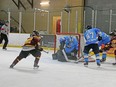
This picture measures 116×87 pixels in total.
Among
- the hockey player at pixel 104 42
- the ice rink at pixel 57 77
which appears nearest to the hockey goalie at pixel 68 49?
the hockey player at pixel 104 42

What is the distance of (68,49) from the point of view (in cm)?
998

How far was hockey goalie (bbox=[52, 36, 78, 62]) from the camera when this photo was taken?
9984 millimetres

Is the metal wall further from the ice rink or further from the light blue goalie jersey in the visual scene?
the ice rink

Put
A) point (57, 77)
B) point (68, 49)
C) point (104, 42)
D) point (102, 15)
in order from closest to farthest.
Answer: point (57, 77), point (104, 42), point (68, 49), point (102, 15)

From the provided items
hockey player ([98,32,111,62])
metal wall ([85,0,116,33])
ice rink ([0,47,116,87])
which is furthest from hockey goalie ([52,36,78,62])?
metal wall ([85,0,116,33])

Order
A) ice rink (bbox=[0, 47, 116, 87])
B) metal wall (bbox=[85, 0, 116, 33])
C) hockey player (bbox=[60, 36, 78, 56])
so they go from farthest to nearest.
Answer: metal wall (bbox=[85, 0, 116, 33]) → hockey player (bbox=[60, 36, 78, 56]) → ice rink (bbox=[0, 47, 116, 87])

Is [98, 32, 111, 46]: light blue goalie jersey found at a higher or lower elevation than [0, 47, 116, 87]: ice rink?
higher

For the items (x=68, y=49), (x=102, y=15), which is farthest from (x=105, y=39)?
(x=102, y=15)

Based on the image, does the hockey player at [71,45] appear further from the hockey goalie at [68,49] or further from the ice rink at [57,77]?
the ice rink at [57,77]

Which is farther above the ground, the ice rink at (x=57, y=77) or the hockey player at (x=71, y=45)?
the hockey player at (x=71, y=45)

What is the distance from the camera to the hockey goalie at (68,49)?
9.98m

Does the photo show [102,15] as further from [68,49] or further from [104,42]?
[68,49]

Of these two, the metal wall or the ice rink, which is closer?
the ice rink

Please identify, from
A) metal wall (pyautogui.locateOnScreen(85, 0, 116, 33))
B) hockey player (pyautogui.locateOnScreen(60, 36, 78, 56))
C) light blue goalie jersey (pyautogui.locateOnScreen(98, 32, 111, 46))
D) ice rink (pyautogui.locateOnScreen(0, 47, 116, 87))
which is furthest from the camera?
metal wall (pyautogui.locateOnScreen(85, 0, 116, 33))
